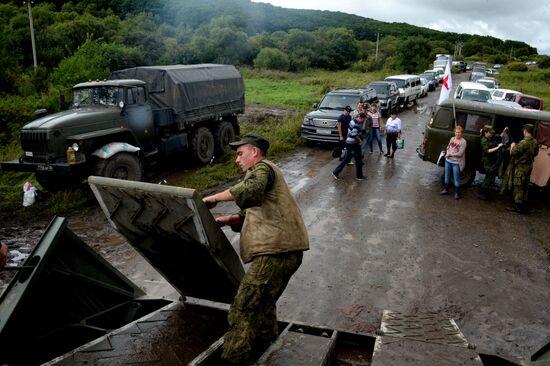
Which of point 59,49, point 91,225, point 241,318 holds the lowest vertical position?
point 91,225

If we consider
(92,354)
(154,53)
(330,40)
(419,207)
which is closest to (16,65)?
(154,53)

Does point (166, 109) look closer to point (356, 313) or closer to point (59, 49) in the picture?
point (356, 313)

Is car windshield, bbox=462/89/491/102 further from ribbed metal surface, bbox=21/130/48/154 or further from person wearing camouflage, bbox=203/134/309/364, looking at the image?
person wearing camouflage, bbox=203/134/309/364

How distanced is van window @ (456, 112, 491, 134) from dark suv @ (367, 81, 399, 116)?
976 cm

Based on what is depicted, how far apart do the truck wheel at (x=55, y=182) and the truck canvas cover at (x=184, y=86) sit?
288 cm

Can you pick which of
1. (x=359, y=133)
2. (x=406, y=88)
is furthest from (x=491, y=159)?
(x=406, y=88)

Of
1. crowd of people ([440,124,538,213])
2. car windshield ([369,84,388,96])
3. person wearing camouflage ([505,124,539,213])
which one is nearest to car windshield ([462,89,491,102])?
car windshield ([369,84,388,96])

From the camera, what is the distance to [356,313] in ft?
17.0

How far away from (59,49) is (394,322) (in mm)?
29990

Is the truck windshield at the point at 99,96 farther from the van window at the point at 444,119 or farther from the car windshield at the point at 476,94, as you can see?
the car windshield at the point at 476,94

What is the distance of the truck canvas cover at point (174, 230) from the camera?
3211 millimetres

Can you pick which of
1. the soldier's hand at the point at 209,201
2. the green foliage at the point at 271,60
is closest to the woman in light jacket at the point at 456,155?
the soldier's hand at the point at 209,201

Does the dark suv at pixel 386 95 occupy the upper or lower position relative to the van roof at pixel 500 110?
lower

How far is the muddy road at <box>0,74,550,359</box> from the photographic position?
16.9 feet
